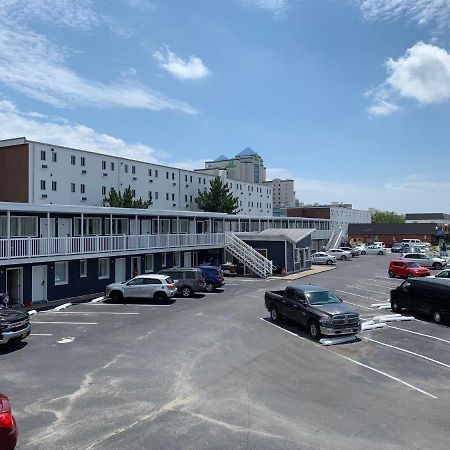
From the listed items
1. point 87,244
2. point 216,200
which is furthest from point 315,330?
point 216,200

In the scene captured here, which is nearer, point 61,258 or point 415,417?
point 415,417

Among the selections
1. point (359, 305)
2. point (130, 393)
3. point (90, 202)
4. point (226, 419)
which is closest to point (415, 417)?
point (226, 419)

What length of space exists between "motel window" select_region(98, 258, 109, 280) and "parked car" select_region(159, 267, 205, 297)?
4.58 metres

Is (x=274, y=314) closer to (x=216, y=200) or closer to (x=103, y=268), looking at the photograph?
(x=103, y=268)

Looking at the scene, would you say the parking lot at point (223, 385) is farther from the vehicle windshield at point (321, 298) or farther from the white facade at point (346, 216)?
the white facade at point (346, 216)

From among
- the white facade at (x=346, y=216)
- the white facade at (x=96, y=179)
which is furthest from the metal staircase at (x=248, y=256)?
the white facade at (x=346, y=216)

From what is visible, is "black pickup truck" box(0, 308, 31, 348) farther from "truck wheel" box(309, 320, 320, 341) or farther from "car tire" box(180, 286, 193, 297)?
"car tire" box(180, 286, 193, 297)

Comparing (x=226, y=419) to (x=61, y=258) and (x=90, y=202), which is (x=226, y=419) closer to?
(x=61, y=258)

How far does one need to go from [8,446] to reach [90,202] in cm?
5731

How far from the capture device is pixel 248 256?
4122 cm

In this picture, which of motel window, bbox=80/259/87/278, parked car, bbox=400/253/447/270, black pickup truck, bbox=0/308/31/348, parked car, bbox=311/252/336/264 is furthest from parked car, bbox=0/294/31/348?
parked car, bbox=311/252/336/264

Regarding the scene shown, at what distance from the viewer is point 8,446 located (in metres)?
6.68

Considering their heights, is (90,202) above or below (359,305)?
above

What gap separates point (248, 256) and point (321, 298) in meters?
22.9
